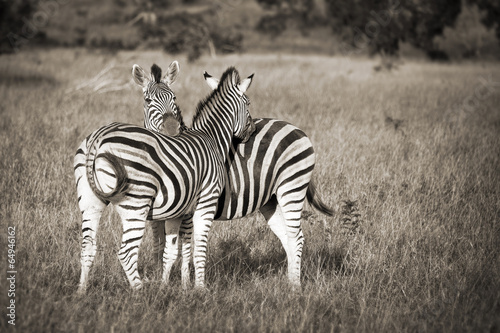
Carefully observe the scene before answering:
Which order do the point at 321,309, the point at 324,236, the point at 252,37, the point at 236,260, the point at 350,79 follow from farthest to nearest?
1. the point at 252,37
2. the point at 350,79
3. the point at 324,236
4. the point at 236,260
5. the point at 321,309

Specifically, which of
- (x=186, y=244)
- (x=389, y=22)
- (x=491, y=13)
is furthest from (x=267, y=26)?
(x=186, y=244)

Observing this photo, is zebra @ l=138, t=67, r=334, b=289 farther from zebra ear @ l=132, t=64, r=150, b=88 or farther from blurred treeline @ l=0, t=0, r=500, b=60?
blurred treeline @ l=0, t=0, r=500, b=60

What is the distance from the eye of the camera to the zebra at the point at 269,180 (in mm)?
4547

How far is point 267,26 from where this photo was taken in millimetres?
43656

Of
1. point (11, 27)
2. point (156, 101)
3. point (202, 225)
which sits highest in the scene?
point (11, 27)

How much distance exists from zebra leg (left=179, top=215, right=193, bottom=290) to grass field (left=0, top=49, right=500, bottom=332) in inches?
7.1

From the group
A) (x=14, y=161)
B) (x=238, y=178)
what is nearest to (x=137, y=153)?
(x=238, y=178)

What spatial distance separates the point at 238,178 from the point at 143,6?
40.2 meters

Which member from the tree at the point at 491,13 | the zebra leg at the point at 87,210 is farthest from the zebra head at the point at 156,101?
the tree at the point at 491,13

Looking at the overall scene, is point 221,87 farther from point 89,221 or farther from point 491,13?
point 491,13

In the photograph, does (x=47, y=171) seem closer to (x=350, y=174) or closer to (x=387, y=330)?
(x=350, y=174)

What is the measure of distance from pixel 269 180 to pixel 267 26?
134 feet

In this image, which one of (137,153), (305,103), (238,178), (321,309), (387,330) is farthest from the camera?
(305,103)

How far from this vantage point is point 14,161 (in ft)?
22.3
